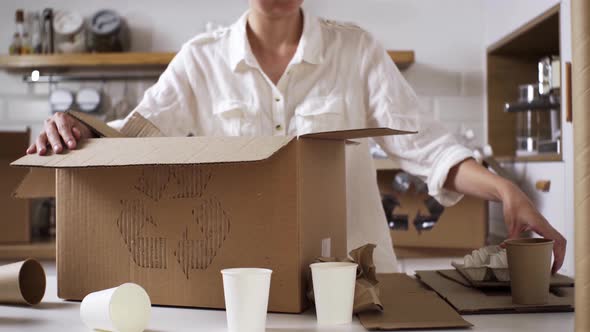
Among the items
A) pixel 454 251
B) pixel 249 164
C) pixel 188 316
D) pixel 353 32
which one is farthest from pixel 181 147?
pixel 454 251

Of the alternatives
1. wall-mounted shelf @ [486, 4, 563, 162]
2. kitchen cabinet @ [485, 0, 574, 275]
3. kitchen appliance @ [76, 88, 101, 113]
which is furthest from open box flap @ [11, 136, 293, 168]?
kitchen appliance @ [76, 88, 101, 113]

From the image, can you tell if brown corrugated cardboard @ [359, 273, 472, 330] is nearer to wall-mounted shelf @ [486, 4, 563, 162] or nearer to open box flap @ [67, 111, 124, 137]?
open box flap @ [67, 111, 124, 137]

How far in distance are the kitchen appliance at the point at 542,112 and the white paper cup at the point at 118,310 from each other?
1.92 meters

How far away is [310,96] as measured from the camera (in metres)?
1.51

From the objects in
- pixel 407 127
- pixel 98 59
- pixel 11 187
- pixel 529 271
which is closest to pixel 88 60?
pixel 98 59

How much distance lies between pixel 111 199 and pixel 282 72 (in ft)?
2.14

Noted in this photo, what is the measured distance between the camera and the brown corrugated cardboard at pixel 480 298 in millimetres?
871

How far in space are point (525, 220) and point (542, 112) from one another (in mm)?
1820

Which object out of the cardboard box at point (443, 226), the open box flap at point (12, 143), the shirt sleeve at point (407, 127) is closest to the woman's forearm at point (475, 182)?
the shirt sleeve at point (407, 127)

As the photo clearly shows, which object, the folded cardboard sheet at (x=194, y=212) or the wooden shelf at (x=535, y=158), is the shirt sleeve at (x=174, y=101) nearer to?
the folded cardboard sheet at (x=194, y=212)

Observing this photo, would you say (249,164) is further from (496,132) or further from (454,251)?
(496,132)

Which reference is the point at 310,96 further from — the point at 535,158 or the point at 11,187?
the point at 11,187

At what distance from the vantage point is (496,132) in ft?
10.9

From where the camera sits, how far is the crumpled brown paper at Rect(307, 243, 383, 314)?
2.75 feet
